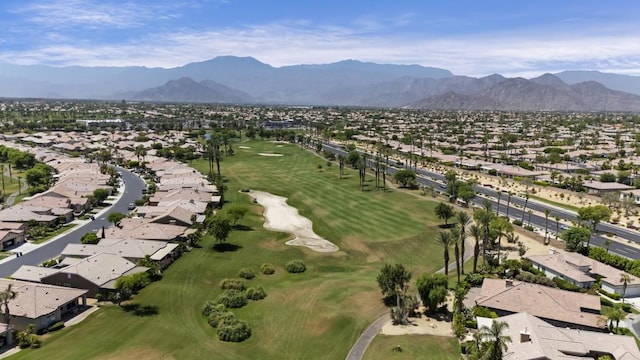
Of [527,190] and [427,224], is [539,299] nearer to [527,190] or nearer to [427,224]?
[427,224]

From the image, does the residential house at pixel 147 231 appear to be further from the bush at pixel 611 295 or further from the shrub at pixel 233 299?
the bush at pixel 611 295

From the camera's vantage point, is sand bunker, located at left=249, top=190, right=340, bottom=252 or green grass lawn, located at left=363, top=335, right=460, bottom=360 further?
sand bunker, located at left=249, top=190, right=340, bottom=252

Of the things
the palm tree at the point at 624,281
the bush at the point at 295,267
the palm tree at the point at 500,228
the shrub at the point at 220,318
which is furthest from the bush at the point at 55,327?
the palm tree at the point at 624,281

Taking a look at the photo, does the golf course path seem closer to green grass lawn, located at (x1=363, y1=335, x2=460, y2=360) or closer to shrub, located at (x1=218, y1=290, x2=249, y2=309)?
green grass lawn, located at (x1=363, y1=335, x2=460, y2=360)

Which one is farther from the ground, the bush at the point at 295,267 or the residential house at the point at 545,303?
the residential house at the point at 545,303

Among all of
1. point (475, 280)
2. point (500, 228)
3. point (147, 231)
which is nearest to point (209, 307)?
point (147, 231)

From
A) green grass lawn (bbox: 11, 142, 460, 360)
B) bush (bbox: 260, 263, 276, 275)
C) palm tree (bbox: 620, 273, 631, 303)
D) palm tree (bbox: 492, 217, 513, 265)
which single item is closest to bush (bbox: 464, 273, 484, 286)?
green grass lawn (bbox: 11, 142, 460, 360)
